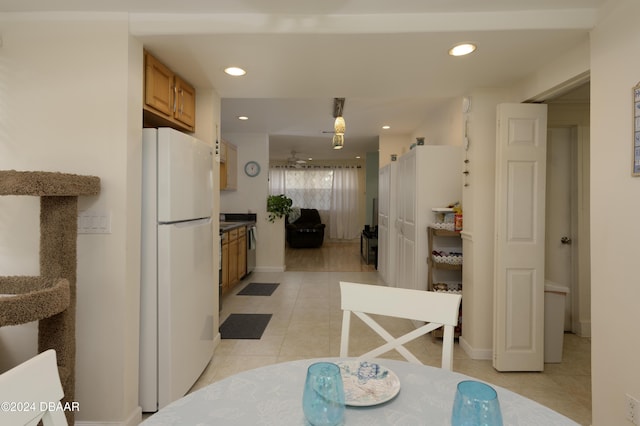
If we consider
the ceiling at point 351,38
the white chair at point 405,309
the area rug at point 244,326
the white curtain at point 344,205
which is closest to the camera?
the white chair at point 405,309

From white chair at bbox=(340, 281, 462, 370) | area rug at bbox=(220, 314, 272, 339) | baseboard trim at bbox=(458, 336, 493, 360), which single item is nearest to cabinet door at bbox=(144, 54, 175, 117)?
white chair at bbox=(340, 281, 462, 370)

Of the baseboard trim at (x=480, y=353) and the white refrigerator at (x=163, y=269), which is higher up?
the white refrigerator at (x=163, y=269)

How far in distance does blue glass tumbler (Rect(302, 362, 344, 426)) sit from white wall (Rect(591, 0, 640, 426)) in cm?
164

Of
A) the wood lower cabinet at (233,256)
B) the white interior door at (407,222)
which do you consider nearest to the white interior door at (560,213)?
the white interior door at (407,222)

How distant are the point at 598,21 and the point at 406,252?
8.02 ft

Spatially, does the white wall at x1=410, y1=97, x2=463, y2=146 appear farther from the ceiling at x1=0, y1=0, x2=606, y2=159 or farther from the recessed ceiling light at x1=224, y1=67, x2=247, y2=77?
the recessed ceiling light at x1=224, y1=67, x2=247, y2=77

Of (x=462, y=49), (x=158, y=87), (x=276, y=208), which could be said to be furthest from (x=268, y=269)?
(x=462, y=49)

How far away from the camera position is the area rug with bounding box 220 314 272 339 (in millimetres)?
3074

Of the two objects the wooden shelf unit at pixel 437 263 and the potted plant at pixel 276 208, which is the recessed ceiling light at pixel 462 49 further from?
the potted plant at pixel 276 208

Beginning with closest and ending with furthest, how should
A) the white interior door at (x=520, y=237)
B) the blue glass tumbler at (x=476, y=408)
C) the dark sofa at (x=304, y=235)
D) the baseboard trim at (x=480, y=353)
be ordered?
1. the blue glass tumbler at (x=476, y=408)
2. the white interior door at (x=520, y=237)
3. the baseboard trim at (x=480, y=353)
4. the dark sofa at (x=304, y=235)

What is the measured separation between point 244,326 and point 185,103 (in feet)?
7.07

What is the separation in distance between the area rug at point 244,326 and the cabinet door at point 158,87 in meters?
2.02

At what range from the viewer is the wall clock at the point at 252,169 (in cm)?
574

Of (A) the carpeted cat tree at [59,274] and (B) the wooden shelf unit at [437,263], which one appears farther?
(B) the wooden shelf unit at [437,263]
